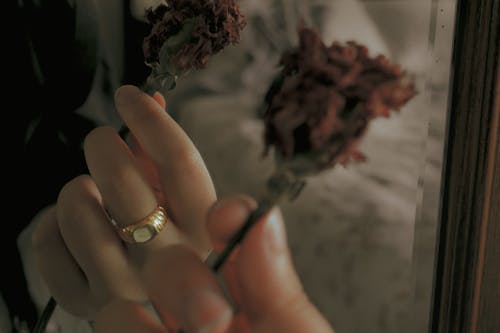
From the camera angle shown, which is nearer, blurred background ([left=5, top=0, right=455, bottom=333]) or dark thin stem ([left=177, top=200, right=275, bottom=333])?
dark thin stem ([left=177, top=200, right=275, bottom=333])

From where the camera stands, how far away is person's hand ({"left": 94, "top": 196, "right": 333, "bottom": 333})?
23 centimetres

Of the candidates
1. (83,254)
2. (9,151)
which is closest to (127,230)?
(83,254)

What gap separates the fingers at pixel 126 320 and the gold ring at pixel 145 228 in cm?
4

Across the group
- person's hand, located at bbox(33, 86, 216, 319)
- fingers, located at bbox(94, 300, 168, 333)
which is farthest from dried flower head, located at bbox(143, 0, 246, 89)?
fingers, located at bbox(94, 300, 168, 333)

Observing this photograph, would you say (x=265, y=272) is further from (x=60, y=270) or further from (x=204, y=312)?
(x=60, y=270)

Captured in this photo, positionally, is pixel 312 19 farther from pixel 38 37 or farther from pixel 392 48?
pixel 38 37

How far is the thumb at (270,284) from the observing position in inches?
9.4

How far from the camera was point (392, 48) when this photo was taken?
345 mm

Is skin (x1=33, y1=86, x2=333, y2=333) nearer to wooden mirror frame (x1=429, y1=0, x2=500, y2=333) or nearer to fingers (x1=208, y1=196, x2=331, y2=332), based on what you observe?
fingers (x1=208, y1=196, x2=331, y2=332)

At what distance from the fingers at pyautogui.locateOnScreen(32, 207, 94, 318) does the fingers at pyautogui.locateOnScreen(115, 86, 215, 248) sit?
8 centimetres

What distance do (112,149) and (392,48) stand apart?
196mm

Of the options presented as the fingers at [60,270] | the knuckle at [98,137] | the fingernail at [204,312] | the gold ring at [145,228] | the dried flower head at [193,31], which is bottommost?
the fingers at [60,270]

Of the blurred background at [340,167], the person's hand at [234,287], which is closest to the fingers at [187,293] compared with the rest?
the person's hand at [234,287]

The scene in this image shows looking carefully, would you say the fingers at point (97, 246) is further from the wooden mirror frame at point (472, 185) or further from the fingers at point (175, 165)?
the wooden mirror frame at point (472, 185)
